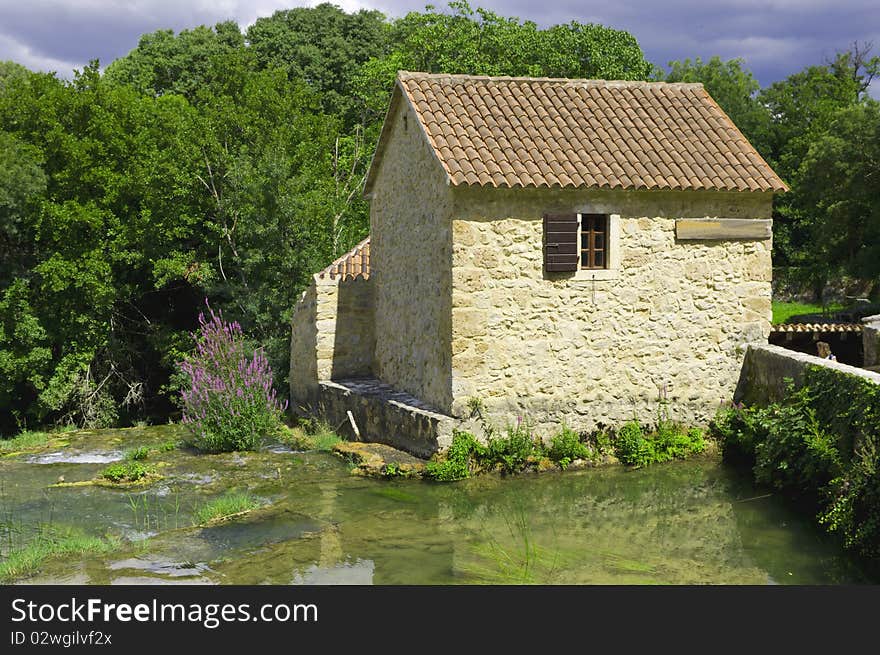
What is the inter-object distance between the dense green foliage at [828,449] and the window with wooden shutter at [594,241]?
2858 millimetres

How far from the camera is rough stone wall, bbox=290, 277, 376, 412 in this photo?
14.8 metres

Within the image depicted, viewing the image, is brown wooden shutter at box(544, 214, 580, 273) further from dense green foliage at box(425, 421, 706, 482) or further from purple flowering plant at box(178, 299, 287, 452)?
purple flowering plant at box(178, 299, 287, 452)

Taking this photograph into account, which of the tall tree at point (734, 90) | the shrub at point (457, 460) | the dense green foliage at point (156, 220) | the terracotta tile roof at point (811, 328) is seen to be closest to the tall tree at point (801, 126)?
the tall tree at point (734, 90)

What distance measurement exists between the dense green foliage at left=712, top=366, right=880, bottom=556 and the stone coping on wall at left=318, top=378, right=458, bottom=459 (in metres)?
3.83

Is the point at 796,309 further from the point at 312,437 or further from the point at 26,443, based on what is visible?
the point at 26,443

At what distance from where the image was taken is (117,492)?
10070 millimetres

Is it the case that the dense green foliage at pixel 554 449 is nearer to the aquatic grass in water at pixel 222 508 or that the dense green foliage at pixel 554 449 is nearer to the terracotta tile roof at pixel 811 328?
the terracotta tile roof at pixel 811 328

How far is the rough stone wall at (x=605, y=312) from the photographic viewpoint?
36.4 ft

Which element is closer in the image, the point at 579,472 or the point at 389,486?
the point at 389,486

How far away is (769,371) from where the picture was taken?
11.5m
